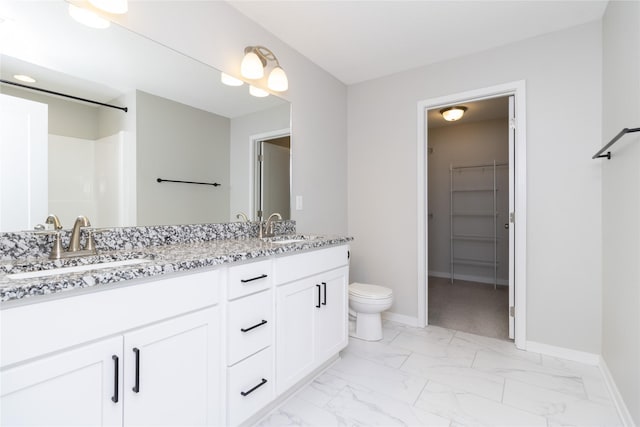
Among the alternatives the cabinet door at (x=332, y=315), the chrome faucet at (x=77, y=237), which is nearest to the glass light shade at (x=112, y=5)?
the chrome faucet at (x=77, y=237)

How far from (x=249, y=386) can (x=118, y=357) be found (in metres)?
0.65

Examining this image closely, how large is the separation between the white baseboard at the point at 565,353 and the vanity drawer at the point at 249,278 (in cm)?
213

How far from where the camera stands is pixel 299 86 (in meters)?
2.58

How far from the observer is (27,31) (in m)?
1.27

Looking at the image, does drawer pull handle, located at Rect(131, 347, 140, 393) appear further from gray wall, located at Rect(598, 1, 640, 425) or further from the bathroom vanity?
gray wall, located at Rect(598, 1, 640, 425)

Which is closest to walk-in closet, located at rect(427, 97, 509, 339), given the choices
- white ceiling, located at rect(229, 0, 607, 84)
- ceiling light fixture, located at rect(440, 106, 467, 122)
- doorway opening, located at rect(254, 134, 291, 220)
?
ceiling light fixture, located at rect(440, 106, 467, 122)

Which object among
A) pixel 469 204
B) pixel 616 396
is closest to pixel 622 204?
pixel 616 396

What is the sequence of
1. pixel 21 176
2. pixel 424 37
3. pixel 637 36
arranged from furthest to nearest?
1. pixel 424 37
2. pixel 637 36
3. pixel 21 176

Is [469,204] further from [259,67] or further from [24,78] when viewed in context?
[24,78]

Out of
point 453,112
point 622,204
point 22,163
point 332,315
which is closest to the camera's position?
point 22,163

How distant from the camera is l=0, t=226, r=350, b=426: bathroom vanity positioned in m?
0.83

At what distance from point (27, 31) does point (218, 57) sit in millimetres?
915

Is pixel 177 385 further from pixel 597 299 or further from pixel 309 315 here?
pixel 597 299

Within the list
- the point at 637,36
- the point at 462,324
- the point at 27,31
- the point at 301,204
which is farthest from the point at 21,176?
the point at 462,324
